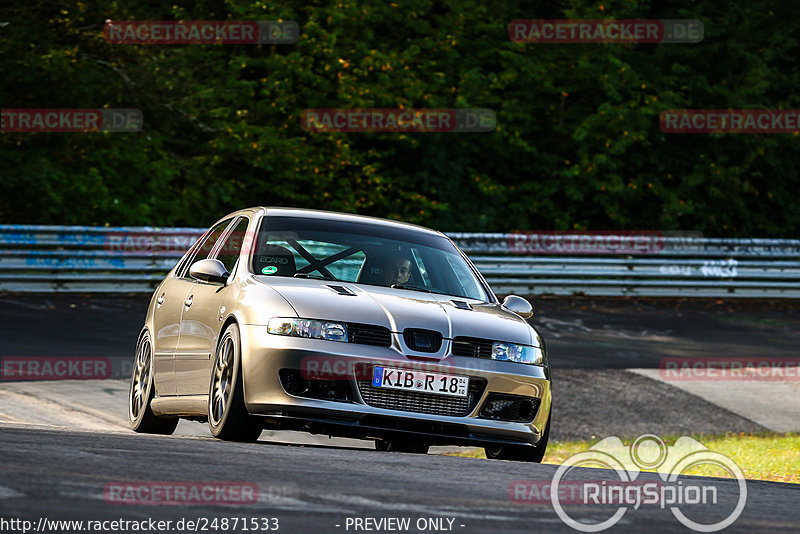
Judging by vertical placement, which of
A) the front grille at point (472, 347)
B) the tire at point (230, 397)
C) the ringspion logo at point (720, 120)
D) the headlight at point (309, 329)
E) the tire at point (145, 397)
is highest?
the headlight at point (309, 329)

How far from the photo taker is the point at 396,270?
8953 mm

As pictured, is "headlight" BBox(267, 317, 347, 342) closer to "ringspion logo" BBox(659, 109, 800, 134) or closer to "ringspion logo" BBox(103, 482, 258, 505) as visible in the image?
"ringspion logo" BBox(103, 482, 258, 505)

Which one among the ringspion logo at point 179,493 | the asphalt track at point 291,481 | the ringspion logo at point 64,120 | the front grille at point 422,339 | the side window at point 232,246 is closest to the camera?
the asphalt track at point 291,481

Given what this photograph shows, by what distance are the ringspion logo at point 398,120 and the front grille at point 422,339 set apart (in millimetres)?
20204

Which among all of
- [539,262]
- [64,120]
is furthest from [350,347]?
[64,120]

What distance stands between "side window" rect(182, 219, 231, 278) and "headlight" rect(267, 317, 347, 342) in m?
2.07

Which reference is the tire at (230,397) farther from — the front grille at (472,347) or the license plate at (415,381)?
the front grille at (472,347)

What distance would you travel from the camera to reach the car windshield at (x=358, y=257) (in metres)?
8.74

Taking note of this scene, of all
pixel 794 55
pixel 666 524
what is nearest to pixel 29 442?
pixel 666 524

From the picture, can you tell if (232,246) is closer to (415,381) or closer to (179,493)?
(415,381)

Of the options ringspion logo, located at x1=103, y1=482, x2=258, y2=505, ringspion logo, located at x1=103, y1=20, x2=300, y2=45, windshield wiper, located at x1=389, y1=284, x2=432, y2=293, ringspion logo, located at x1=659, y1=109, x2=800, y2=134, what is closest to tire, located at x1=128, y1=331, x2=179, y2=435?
windshield wiper, located at x1=389, y1=284, x2=432, y2=293

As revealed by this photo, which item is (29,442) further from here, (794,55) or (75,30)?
(794,55)

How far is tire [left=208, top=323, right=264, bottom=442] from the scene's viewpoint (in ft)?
25.7

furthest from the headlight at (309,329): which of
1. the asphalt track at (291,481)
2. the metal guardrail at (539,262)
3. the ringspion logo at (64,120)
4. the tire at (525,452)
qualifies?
the ringspion logo at (64,120)
